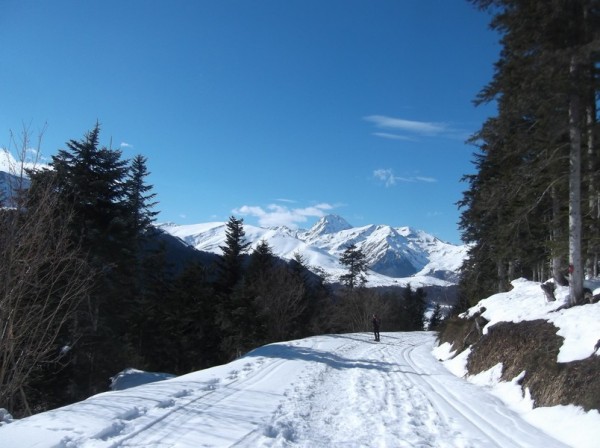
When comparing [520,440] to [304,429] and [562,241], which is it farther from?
[562,241]

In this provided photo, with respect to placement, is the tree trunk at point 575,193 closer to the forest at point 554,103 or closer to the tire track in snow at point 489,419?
the forest at point 554,103

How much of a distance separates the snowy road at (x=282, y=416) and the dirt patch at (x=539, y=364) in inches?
32.8

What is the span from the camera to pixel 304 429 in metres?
6.95

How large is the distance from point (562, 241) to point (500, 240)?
975 cm

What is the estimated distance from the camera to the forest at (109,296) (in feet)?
31.6

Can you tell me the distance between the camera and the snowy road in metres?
5.95

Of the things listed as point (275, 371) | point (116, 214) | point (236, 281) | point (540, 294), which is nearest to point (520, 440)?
point (275, 371)

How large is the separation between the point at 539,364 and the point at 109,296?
18630 mm

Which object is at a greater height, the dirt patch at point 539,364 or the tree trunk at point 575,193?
the tree trunk at point 575,193

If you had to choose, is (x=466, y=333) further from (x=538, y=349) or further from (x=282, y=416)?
(x=282, y=416)

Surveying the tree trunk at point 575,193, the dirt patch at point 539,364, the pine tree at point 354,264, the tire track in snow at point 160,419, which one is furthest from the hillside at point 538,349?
the pine tree at point 354,264

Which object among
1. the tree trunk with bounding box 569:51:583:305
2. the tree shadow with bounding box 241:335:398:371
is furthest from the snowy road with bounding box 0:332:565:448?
the tree trunk with bounding box 569:51:583:305

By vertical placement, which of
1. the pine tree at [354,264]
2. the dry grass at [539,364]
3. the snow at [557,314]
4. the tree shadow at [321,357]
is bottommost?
the tree shadow at [321,357]

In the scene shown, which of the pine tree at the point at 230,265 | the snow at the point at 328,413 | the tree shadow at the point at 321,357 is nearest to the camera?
the snow at the point at 328,413
